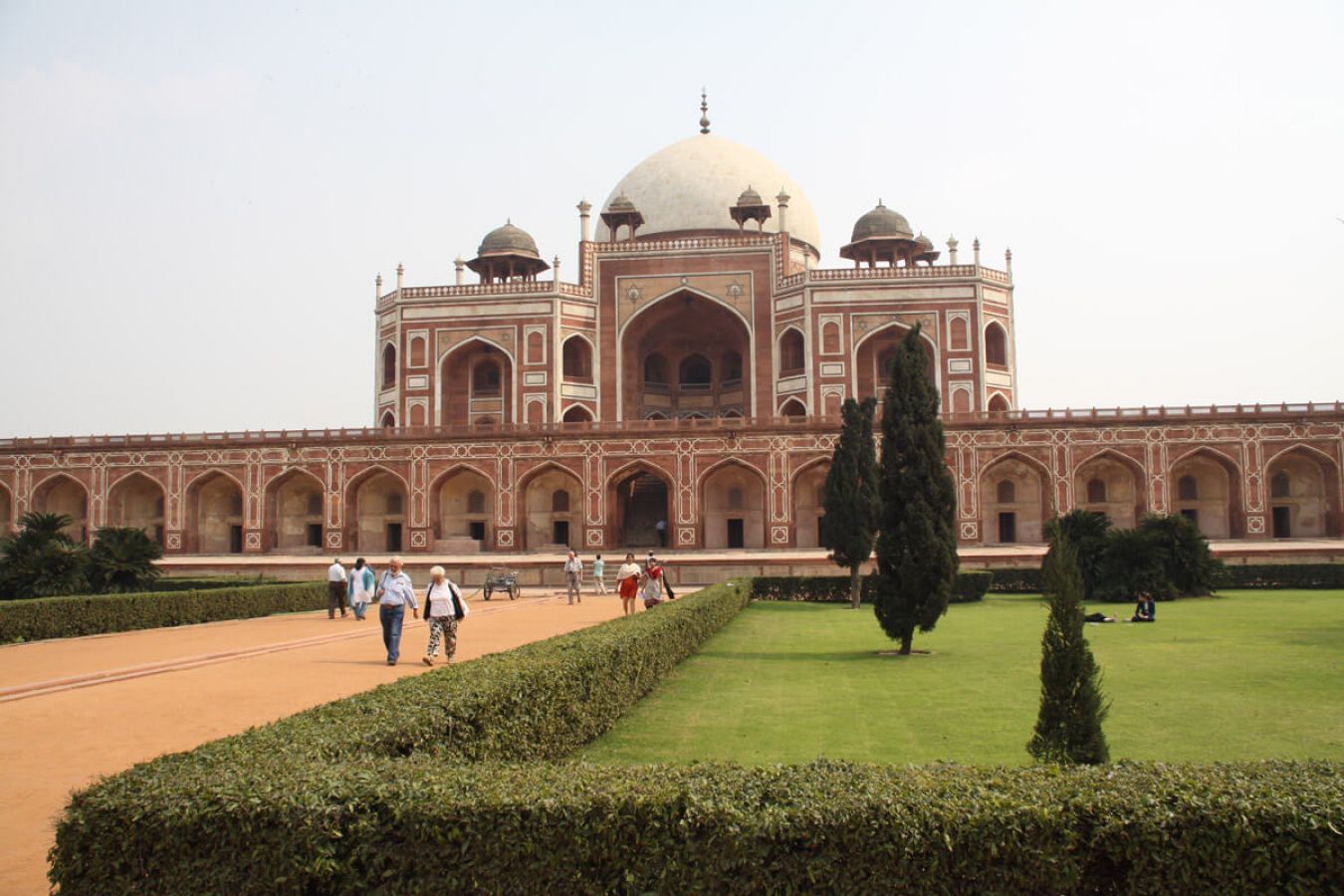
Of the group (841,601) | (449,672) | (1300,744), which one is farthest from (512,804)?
(841,601)

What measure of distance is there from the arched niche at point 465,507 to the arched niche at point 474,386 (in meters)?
4.47

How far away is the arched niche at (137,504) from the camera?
103ft

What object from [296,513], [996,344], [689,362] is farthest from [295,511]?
[996,344]

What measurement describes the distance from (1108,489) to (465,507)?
17.8m

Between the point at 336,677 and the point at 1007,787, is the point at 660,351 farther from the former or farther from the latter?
the point at 1007,787

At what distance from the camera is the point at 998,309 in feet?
116

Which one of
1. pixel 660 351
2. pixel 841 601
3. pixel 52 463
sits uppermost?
pixel 660 351

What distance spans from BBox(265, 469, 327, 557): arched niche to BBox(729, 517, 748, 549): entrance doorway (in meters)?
11.4

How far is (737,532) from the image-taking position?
31.5 m

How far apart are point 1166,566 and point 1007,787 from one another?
16740mm

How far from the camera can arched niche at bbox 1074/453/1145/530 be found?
2998cm

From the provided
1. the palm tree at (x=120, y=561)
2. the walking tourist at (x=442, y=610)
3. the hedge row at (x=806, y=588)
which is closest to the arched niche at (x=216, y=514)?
the palm tree at (x=120, y=561)

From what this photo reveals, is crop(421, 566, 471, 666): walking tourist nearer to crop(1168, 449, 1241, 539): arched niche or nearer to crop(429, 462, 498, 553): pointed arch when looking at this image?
crop(429, 462, 498, 553): pointed arch

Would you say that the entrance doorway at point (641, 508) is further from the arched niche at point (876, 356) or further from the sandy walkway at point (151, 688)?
the sandy walkway at point (151, 688)
